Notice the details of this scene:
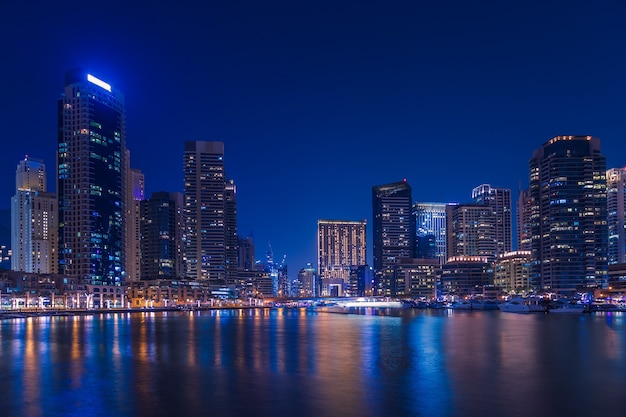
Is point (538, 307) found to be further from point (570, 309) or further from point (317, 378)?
point (317, 378)

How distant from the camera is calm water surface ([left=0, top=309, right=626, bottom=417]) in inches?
1341

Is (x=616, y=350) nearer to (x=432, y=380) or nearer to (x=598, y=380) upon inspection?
(x=598, y=380)

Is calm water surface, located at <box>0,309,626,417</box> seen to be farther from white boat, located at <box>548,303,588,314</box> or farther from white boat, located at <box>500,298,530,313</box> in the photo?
white boat, located at <box>500,298,530,313</box>

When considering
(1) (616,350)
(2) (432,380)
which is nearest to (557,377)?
(2) (432,380)

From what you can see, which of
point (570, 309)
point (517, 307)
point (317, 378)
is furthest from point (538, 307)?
point (317, 378)

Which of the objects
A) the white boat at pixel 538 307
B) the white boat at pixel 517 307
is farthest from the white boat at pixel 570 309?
the white boat at pixel 517 307

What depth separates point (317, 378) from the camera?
4412cm

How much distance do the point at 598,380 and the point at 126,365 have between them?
123 ft

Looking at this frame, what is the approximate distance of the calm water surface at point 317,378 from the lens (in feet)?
112

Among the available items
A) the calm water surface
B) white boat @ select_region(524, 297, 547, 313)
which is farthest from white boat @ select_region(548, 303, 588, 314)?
the calm water surface

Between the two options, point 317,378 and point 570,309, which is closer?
point 317,378

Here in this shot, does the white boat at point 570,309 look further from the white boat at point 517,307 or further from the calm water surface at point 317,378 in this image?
the calm water surface at point 317,378

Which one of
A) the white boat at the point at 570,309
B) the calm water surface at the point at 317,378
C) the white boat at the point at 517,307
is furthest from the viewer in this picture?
the white boat at the point at 517,307

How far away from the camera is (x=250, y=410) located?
33500mm
